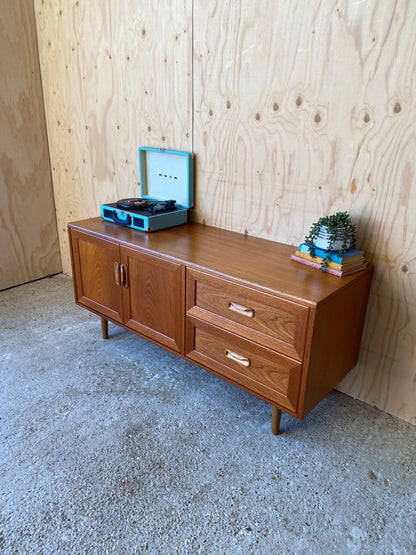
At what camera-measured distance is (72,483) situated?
134cm

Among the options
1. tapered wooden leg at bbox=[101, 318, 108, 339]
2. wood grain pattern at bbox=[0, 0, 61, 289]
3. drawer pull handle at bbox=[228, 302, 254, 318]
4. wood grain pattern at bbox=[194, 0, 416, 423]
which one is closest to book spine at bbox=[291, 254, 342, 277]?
wood grain pattern at bbox=[194, 0, 416, 423]

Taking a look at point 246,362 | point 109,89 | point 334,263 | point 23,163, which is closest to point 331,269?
point 334,263

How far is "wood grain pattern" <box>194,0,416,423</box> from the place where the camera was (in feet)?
4.47

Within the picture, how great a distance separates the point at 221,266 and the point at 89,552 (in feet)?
3.14

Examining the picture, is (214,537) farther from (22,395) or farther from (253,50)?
(253,50)

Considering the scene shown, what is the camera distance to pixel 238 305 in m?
1.42

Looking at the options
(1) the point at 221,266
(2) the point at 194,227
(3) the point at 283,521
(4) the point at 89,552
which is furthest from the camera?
(2) the point at 194,227

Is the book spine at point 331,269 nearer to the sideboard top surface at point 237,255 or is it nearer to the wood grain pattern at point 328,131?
the sideboard top surface at point 237,255

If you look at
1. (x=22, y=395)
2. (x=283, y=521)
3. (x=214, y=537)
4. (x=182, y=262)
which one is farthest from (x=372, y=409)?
(x=22, y=395)

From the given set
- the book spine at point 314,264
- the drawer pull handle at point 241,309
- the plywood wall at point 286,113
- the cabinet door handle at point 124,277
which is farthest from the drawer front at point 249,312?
the plywood wall at point 286,113

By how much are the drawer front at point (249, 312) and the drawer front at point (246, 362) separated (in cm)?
3

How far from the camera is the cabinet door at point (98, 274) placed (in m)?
1.86

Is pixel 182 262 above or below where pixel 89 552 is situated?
above

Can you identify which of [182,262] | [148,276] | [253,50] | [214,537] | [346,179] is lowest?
[214,537]
